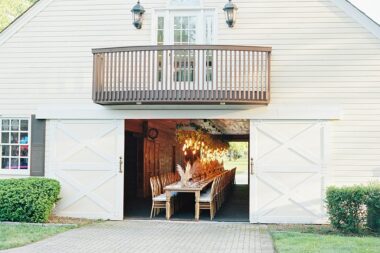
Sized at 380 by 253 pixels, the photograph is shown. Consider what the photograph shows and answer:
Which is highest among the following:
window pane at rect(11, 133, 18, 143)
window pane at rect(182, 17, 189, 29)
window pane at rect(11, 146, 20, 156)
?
window pane at rect(182, 17, 189, 29)

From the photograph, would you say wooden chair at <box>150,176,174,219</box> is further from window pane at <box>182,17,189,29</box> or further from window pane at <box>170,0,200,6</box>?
window pane at <box>170,0,200,6</box>

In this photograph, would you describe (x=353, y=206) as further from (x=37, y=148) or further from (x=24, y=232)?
(x=37, y=148)

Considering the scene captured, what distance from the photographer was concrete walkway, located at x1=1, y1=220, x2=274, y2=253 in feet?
34.3

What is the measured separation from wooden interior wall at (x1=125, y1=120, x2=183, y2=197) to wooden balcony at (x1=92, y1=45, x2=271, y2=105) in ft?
14.5

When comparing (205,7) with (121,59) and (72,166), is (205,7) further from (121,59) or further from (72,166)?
(72,166)

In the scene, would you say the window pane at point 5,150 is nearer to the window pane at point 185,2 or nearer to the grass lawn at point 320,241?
the window pane at point 185,2

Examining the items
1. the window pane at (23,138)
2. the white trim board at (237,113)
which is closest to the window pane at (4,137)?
the window pane at (23,138)

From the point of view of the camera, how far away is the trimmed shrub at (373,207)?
12.3m

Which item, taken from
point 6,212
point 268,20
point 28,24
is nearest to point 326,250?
point 268,20

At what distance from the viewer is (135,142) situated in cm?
2123

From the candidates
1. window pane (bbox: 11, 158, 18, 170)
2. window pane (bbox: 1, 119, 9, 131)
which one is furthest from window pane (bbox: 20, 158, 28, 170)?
window pane (bbox: 1, 119, 9, 131)

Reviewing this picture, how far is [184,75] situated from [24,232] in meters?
5.18

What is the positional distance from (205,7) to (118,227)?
19.7ft

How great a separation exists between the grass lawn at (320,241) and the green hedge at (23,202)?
549 cm
